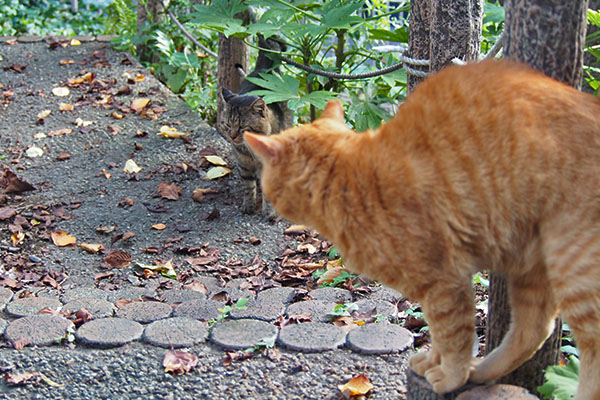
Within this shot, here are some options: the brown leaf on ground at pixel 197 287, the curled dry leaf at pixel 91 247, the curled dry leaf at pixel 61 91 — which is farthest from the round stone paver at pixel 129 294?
the curled dry leaf at pixel 61 91

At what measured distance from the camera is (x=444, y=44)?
2977mm

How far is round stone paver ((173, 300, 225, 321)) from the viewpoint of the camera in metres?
3.28

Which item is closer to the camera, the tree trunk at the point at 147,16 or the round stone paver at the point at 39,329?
the round stone paver at the point at 39,329

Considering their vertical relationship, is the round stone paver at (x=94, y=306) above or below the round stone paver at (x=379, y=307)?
below

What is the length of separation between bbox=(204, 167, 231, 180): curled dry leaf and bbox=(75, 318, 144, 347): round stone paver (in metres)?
2.58

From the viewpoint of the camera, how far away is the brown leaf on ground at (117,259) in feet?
14.7

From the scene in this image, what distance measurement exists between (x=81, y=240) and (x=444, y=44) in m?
3.08

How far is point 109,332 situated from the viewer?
3.01m

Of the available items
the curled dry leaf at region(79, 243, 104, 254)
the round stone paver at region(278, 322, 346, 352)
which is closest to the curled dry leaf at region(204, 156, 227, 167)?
the curled dry leaf at region(79, 243, 104, 254)

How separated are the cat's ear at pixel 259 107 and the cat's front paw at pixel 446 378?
11.2 feet

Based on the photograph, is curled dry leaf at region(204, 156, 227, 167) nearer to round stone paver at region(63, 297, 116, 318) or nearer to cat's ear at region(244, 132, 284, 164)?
Answer: round stone paver at region(63, 297, 116, 318)

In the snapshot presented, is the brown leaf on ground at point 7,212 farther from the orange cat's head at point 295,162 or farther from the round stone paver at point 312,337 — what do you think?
the orange cat's head at point 295,162

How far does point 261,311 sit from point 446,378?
4.42 ft

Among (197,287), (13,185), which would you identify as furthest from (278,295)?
(13,185)
